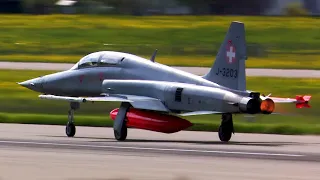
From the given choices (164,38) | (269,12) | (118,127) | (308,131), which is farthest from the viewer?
(269,12)

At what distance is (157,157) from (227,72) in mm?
4987

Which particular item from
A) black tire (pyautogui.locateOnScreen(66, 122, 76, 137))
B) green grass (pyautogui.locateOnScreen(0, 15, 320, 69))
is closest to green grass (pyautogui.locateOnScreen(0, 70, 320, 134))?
black tire (pyautogui.locateOnScreen(66, 122, 76, 137))

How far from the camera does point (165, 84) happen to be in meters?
25.1

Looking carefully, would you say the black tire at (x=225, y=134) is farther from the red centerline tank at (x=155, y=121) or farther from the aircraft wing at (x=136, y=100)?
the aircraft wing at (x=136, y=100)

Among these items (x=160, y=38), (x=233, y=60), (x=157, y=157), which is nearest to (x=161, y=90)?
(x=233, y=60)

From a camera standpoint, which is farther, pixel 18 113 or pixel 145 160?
pixel 18 113

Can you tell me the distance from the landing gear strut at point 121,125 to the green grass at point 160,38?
2374 cm

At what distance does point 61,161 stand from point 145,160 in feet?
5.23

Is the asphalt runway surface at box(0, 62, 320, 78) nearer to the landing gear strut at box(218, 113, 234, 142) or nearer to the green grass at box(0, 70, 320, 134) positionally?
the green grass at box(0, 70, 320, 134)

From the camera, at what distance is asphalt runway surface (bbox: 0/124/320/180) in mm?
16172

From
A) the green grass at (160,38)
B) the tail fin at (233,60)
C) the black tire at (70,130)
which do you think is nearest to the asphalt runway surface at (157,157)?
the black tire at (70,130)

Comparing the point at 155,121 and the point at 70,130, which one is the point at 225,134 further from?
the point at 70,130

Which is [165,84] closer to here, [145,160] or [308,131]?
[308,131]

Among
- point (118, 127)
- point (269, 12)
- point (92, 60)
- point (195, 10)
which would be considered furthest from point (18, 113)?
point (269, 12)
